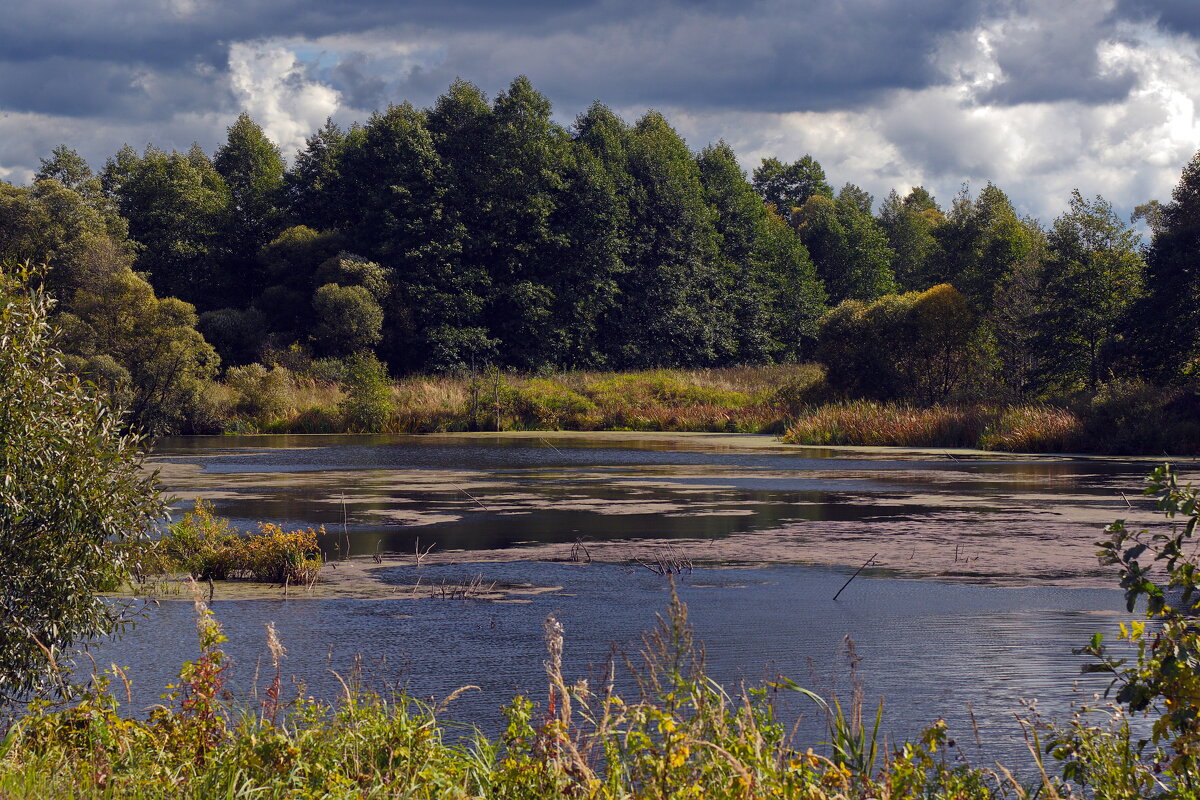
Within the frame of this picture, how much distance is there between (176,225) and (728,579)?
52719 mm

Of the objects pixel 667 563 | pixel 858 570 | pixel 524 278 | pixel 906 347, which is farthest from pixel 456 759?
pixel 524 278

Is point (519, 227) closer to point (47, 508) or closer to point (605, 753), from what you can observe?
point (47, 508)

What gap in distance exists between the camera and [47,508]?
276 inches

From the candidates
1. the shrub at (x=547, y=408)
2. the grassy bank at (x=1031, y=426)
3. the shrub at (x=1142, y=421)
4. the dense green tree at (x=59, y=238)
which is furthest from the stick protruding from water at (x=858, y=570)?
the dense green tree at (x=59, y=238)

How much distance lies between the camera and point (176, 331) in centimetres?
4178

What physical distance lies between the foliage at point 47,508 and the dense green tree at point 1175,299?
3176 cm

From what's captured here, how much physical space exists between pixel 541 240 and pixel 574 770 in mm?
52431

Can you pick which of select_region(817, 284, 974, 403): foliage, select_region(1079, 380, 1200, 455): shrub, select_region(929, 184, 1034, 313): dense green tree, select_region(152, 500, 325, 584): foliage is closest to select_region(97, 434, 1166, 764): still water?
select_region(152, 500, 325, 584): foliage

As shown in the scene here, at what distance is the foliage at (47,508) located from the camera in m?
6.93

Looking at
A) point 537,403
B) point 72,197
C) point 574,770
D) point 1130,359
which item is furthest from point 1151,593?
point 72,197

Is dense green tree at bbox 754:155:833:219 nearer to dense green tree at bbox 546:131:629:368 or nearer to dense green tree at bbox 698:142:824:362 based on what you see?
dense green tree at bbox 698:142:824:362

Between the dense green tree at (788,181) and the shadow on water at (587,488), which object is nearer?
the shadow on water at (587,488)

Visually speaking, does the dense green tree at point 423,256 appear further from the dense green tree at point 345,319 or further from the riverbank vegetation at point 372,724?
the riverbank vegetation at point 372,724

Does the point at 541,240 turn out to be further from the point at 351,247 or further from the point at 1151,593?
the point at 1151,593
